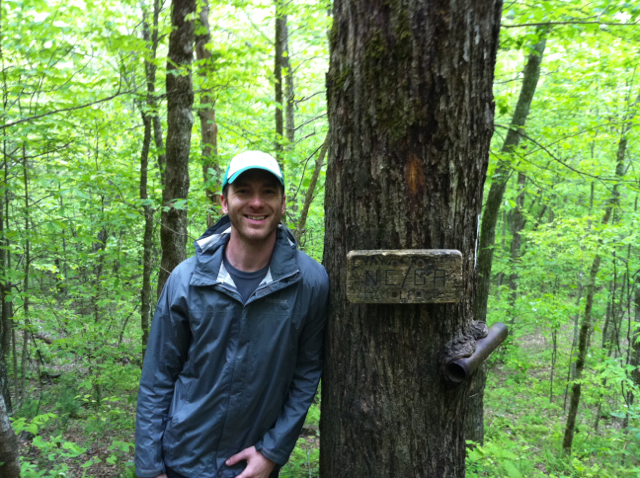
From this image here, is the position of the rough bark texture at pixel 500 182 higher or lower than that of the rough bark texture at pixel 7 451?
higher

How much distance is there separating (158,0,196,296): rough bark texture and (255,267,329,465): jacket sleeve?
125 inches

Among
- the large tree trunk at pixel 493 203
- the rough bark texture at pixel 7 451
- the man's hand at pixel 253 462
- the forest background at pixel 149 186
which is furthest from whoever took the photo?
the large tree trunk at pixel 493 203

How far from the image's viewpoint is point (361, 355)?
5.38 ft

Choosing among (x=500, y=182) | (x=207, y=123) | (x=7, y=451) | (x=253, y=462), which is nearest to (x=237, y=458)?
(x=253, y=462)

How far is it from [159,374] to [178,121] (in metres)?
3.45

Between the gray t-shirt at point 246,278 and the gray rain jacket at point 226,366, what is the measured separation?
0.07 metres

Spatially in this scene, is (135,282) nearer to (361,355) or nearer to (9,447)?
(9,447)

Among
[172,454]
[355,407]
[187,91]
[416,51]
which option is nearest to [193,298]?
[172,454]

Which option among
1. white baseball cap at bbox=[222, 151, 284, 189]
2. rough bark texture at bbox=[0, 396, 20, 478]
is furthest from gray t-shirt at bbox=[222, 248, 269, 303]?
rough bark texture at bbox=[0, 396, 20, 478]

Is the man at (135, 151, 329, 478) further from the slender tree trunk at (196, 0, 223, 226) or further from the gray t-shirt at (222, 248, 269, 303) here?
the slender tree trunk at (196, 0, 223, 226)

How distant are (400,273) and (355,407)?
2.10 feet

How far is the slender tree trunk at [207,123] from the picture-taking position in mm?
5172

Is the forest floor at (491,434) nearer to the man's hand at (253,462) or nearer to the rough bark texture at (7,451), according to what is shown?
the rough bark texture at (7,451)

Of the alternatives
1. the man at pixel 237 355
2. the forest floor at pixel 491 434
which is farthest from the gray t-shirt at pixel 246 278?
the forest floor at pixel 491 434
